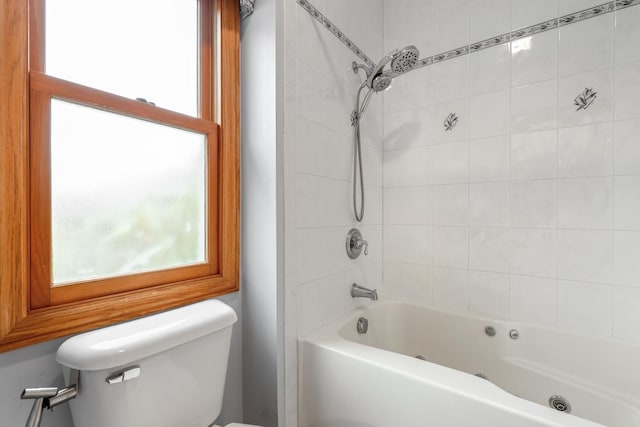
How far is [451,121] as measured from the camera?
5.46 ft

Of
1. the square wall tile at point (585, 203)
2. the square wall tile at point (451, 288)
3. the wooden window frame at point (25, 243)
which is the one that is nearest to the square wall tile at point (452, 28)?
the square wall tile at point (585, 203)

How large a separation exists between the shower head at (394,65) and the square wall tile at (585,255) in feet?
3.60

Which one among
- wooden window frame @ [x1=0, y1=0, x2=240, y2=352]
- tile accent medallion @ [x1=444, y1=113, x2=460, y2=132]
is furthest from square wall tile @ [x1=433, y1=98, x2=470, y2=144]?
wooden window frame @ [x1=0, y1=0, x2=240, y2=352]

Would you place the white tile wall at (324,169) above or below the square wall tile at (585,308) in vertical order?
above

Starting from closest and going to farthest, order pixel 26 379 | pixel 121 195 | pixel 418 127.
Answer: pixel 26 379
pixel 121 195
pixel 418 127

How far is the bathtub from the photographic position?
2.88 feet

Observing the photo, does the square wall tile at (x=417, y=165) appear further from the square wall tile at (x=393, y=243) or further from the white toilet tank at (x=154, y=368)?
the white toilet tank at (x=154, y=368)

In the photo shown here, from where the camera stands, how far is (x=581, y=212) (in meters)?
1.35

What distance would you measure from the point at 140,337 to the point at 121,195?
17.8 inches

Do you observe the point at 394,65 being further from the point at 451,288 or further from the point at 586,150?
the point at 451,288

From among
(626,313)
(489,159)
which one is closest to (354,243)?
(489,159)

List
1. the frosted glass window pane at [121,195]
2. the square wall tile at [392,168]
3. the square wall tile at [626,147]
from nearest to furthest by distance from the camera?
Answer: the frosted glass window pane at [121,195], the square wall tile at [626,147], the square wall tile at [392,168]

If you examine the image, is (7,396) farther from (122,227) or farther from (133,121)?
(133,121)

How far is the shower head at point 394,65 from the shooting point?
129 cm
